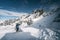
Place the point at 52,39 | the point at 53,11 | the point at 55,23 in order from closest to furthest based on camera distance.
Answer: the point at 52,39
the point at 55,23
the point at 53,11

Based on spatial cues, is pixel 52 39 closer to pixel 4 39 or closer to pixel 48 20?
pixel 4 39

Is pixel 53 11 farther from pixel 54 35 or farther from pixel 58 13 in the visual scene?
pixel 54 35

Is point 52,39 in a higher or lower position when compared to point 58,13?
lower

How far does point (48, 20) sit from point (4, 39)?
10800mm

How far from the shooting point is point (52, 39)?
55.3 feet

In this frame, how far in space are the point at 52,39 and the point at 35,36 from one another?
2496 millimetres

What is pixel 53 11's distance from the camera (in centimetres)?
2845

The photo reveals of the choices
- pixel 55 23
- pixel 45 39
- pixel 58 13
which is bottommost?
pixel 45 39

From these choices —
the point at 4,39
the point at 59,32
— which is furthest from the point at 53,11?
the point at 4,39

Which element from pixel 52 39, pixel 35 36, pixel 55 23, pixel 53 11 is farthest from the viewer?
pixel 53 11

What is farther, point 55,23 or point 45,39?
Result: point 55,23

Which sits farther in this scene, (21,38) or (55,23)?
(55,23)

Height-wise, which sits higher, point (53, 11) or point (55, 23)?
point (53, 11)

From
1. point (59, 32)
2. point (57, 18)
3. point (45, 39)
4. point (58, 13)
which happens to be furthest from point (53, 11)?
point (45, 39)
